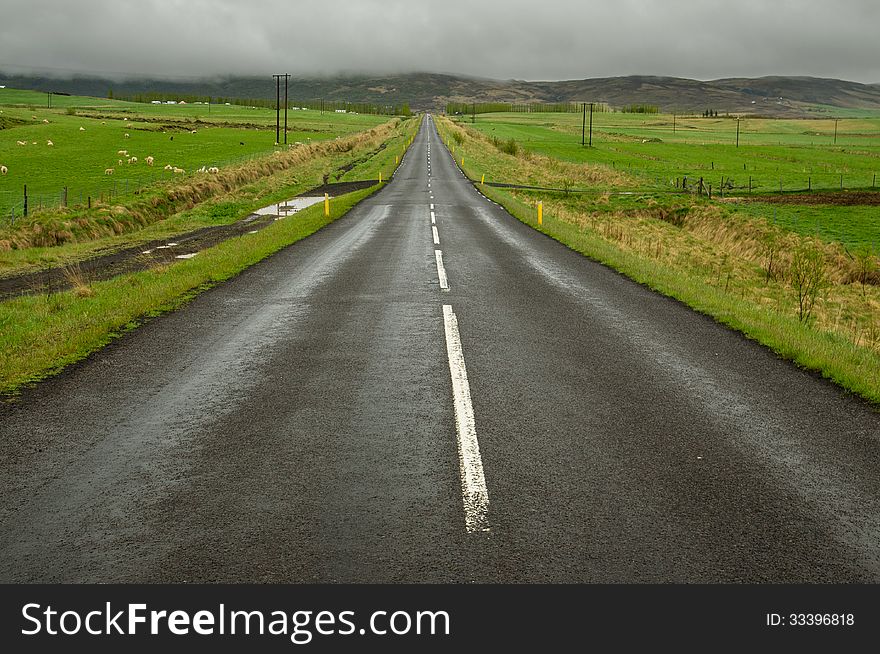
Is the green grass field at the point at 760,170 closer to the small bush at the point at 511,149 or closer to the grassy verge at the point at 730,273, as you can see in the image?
the grassy verge at the point at 730,273

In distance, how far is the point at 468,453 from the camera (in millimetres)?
6047

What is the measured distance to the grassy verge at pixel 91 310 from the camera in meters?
8.91

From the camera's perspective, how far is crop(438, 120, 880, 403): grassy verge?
394 inches

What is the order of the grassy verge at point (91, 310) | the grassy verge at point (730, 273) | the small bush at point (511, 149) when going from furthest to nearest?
the small bush at point (511, 149) → the grassy verge at point (730, 273) → the grassy verge at point (91, 310)

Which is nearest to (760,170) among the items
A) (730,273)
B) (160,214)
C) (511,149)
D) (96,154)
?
(511,149)

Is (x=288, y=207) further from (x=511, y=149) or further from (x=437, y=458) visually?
(x=511, y=149)

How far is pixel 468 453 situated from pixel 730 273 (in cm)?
2110

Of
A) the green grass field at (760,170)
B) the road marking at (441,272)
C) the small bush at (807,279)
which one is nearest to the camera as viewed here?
the road marking at (441,272)

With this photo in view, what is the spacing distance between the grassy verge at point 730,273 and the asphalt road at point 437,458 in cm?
69

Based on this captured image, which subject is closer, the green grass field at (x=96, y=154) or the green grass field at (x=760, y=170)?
the green grass field at (x=760, y=170)

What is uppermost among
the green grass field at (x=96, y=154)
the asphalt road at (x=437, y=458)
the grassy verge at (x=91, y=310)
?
the green grass field at (x=96, y=154)

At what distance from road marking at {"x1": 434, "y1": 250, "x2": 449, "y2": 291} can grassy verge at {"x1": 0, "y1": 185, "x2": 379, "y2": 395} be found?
4533mm

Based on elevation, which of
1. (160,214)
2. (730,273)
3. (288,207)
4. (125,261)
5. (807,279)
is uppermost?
(288,207)

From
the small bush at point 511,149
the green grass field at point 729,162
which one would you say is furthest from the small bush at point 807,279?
the small bush at point 511,149
